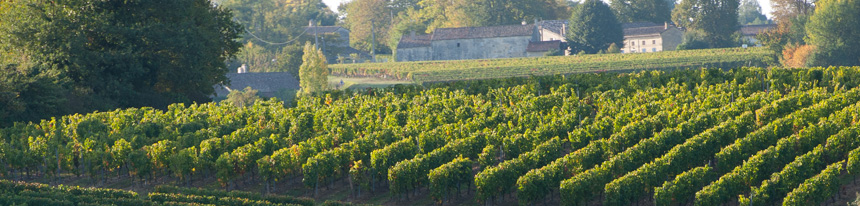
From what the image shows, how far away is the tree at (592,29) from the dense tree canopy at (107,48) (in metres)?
71.0

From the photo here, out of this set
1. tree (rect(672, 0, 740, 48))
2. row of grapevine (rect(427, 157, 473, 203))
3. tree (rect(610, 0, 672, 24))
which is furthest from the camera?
tree (rect(610, 0, 672, 24))

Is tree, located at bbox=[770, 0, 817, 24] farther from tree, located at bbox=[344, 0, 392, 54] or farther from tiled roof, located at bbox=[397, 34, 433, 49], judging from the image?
tree, located at bbox=[344, 0, 392, 54]

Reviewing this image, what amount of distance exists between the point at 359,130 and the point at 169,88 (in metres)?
16.6

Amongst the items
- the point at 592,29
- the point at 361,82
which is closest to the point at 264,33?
the point at 361,82

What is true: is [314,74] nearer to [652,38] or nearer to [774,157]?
[774,157]

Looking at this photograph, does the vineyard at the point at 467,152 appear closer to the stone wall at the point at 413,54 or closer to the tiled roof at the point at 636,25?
the stone wall at the point at 413,54

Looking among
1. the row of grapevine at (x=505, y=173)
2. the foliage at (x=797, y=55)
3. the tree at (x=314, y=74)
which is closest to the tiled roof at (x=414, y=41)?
the tree at (x=314, y=74)

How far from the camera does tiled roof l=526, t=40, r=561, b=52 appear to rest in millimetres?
108406

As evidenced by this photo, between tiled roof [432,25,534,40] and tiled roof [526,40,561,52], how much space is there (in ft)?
9.73

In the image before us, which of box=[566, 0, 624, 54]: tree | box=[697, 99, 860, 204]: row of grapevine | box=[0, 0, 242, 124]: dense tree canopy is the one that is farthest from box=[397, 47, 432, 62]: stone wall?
box=[697, 99, 860, 204]: row of grapevine

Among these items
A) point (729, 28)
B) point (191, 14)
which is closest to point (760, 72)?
point (191, 14)

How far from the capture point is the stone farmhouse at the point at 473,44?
11462 centimetres

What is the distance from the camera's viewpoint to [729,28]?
112 m

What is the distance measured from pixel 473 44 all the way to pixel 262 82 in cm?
4371
